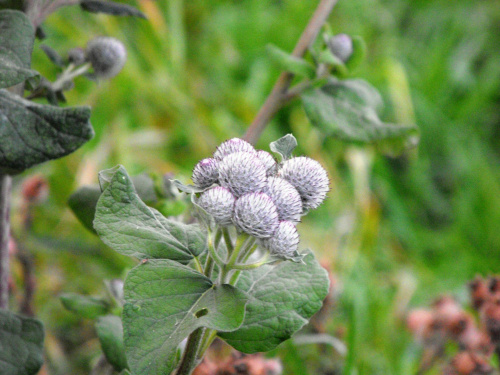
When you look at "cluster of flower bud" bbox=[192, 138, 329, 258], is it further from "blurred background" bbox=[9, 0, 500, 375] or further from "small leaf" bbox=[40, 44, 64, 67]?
"blurred background" bbox=[9, 0, 500, 375]

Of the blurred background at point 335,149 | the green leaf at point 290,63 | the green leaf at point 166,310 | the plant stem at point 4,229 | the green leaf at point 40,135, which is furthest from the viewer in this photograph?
the blurred background at point 335,149

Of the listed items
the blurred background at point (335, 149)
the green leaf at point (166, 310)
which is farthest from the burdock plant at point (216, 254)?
the blurred background at point (335, 149)

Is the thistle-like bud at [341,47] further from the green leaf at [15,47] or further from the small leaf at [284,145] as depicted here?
the green leaf at [15,47]

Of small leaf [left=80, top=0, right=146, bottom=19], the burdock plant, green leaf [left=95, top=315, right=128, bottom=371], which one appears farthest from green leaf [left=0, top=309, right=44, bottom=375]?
small leaf [left=80, top=0, right=146, bottom=19]

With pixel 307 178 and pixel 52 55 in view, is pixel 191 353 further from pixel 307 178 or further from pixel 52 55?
pixel 52 55

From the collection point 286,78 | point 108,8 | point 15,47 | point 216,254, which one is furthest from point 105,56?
point 216,254

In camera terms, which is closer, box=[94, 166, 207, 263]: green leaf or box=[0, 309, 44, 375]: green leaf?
box=[94, 166, 207, 263]: green leaf
